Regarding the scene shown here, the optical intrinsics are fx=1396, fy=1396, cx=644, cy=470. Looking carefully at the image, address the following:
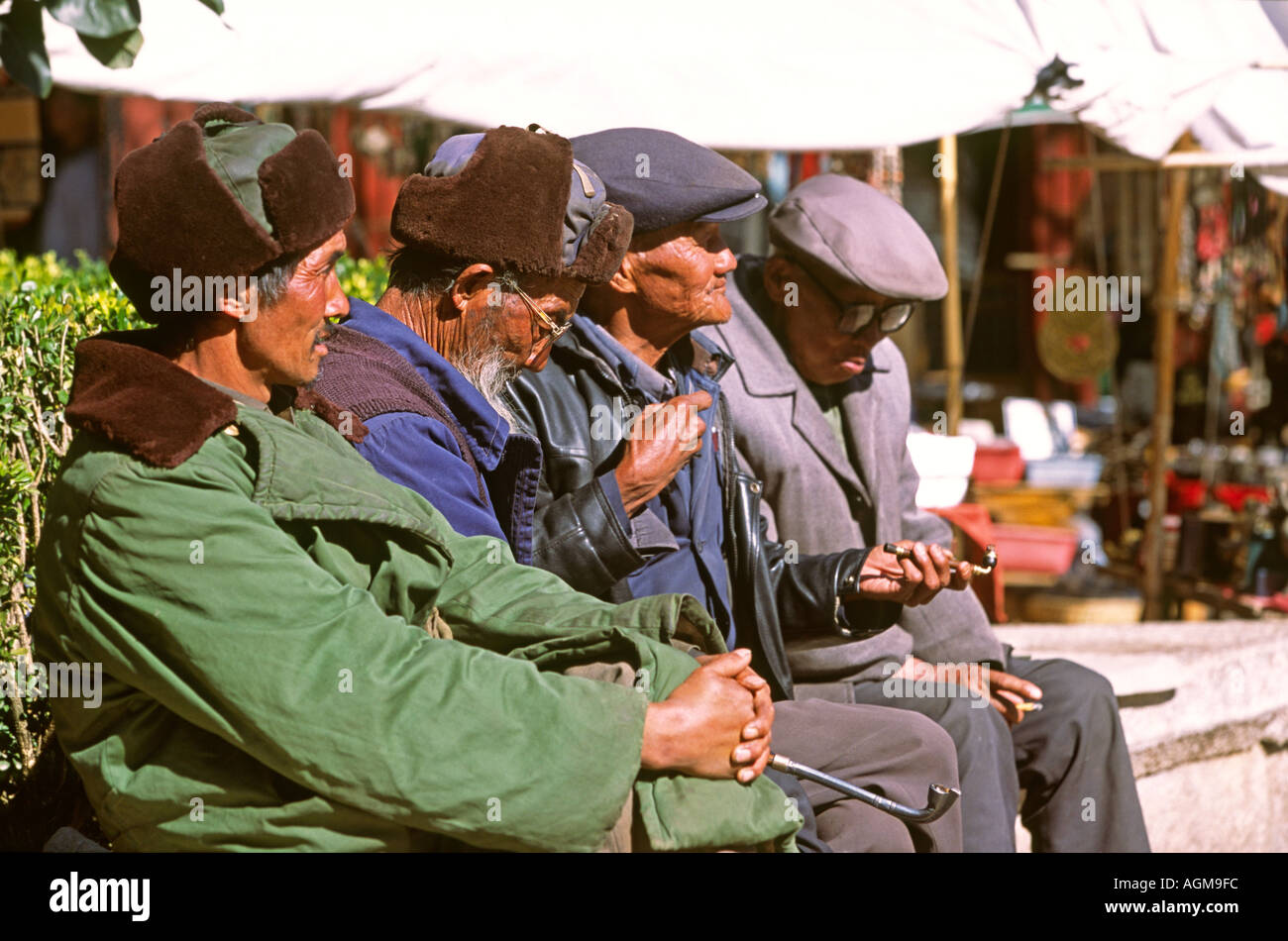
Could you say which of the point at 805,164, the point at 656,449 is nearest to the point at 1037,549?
the point at 805,164

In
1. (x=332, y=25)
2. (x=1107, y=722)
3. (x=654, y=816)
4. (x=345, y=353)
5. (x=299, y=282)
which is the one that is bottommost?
(x=1107, y=722)

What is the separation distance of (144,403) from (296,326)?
0.99 feet

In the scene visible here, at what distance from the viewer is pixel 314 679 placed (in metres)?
1.87

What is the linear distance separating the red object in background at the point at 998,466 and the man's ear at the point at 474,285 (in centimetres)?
621

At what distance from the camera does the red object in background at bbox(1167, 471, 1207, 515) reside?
780 cm

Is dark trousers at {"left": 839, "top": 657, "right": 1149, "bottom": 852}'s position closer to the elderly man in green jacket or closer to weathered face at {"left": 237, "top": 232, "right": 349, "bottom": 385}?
the elderly man in green jacket

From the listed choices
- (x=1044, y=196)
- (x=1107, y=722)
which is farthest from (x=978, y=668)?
(x=1044, y=196)

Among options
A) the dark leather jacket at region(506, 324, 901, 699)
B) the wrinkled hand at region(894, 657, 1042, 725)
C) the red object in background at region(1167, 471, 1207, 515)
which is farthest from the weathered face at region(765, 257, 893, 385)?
the red object in background at region(1167, 471, 1207, 515)

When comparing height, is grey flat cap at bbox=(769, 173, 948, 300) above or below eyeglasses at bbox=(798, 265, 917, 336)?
above

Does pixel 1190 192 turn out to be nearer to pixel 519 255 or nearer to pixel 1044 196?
pixel 1044 196

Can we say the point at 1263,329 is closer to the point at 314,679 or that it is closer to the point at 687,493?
the point at 687,493

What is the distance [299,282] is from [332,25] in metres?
2.24

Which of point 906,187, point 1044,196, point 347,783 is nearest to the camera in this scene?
point 347,783

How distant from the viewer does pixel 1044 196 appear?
13062 mm
